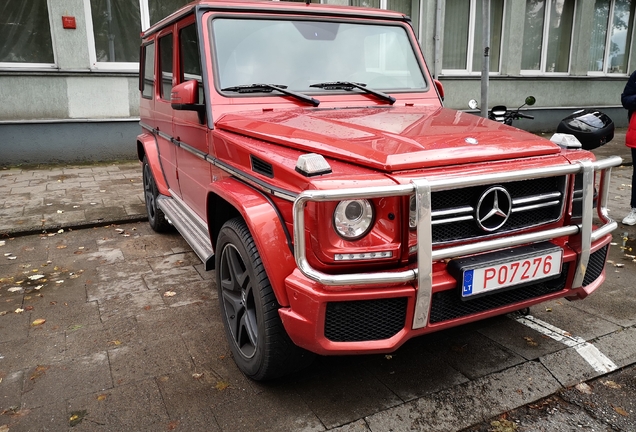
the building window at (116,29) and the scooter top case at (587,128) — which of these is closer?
the scooter top case at (587,128)

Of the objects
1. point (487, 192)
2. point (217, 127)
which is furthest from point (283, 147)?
point (487, 192)

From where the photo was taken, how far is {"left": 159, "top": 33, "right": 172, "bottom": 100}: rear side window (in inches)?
167

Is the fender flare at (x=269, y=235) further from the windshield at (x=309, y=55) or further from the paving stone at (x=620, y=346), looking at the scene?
the paving stone at (x=620, y=346)

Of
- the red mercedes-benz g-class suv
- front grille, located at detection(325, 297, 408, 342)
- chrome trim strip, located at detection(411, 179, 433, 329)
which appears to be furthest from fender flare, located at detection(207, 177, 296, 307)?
chrome trim strip, located at detection(411, 179, 433, 329)

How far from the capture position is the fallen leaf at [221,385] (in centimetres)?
277

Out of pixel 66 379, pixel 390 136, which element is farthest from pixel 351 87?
pixel 66 379

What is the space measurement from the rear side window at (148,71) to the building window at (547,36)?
11.4 m

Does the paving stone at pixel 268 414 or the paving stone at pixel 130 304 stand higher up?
the paving stone at pixel 268 414

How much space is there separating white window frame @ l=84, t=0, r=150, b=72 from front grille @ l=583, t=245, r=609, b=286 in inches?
369

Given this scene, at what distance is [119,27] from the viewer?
10.2 metres

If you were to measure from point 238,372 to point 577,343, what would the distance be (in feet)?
6.82

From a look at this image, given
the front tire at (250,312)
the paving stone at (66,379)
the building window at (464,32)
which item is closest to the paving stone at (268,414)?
the front tire at (250,312)

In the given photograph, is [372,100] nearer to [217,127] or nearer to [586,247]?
[217,127]

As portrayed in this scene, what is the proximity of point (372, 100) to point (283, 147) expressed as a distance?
1.14 metres
